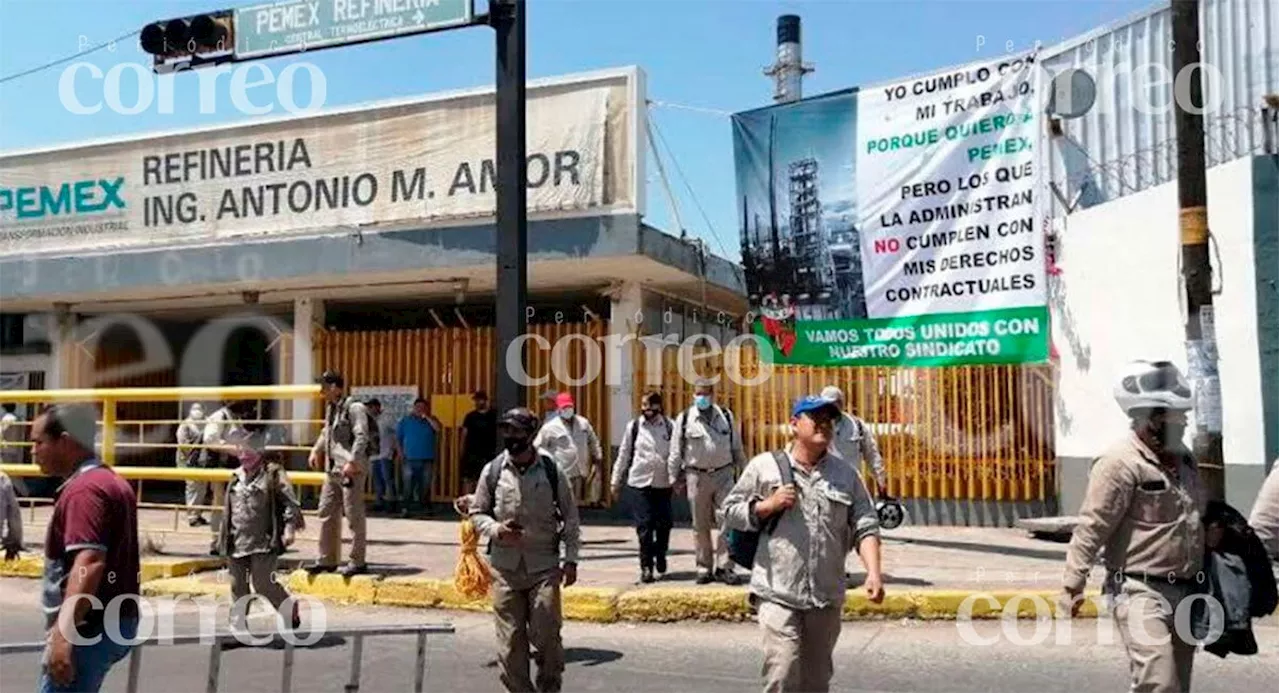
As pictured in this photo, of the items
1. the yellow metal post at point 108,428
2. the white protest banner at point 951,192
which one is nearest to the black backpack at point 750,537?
the white protest banner at point 951,192

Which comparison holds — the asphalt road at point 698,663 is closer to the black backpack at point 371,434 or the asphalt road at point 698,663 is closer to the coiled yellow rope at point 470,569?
the coiled yellow rope at point 470,569

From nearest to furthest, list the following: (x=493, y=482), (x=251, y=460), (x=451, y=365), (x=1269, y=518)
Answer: (x=1269, y=518) → (x=493, y=482) → (x=251, y=460) → (x=451, y=365)

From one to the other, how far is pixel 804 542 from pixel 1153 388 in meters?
1.54

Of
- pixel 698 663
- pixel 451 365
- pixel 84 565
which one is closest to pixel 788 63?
pixel 451 365

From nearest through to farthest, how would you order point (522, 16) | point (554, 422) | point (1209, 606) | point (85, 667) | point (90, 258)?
point (85, 667), point (1209, 606), point (522, 16), point (554, 422), point (90, 258)

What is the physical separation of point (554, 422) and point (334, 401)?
1984mm

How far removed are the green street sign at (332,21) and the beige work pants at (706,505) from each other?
13.3 feet

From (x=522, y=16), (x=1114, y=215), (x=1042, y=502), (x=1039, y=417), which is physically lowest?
(x=1042, y=502)

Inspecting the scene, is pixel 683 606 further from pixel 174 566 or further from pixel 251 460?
pixel 174 566

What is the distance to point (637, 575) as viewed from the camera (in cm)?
958

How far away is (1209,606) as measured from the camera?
443 centimetres

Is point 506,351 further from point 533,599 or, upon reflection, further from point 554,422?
point 533,599

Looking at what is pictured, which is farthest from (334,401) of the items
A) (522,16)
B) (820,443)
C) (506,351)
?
(820,443)

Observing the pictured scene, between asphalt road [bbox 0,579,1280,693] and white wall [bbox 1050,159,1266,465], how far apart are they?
271 cm
